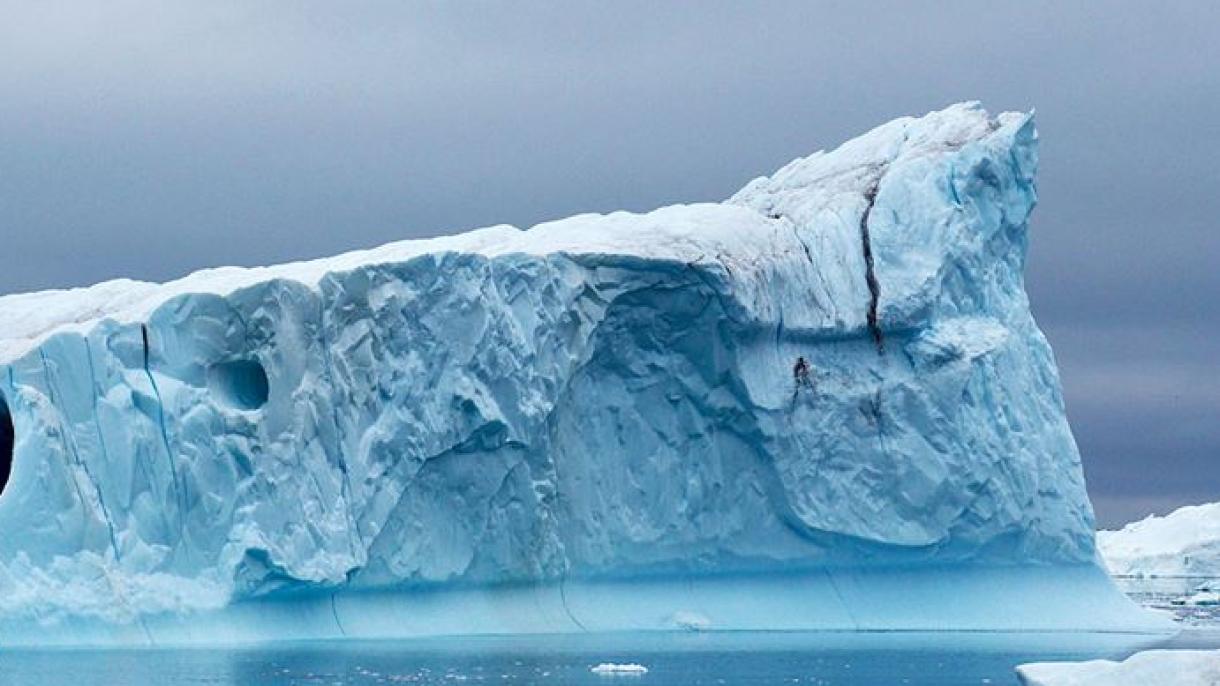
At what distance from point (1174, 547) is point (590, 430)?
83.8ft

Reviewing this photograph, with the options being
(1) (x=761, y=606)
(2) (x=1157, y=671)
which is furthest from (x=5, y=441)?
(2) (x=1157, y=671)

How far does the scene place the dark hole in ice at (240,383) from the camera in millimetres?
23672

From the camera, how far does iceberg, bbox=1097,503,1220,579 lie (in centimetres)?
4759

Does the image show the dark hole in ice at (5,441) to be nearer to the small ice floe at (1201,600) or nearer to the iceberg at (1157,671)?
the iceberg at (1157,671)

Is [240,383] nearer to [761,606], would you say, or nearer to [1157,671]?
[761,606]

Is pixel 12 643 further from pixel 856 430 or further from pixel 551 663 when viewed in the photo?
pixel 856 430

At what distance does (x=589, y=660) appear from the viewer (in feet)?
77.5

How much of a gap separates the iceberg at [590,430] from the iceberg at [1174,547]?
19.8m

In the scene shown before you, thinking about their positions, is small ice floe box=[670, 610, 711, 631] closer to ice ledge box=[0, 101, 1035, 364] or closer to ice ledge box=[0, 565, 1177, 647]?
ice ledge box=[0, 565, 1177, 647]

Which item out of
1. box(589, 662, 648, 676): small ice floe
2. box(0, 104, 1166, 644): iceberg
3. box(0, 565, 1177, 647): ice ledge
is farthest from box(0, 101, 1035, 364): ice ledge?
box(589, 662, 648, 676): small ice floe

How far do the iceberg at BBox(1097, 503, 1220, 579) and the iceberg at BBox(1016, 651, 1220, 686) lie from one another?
3203 centimetres

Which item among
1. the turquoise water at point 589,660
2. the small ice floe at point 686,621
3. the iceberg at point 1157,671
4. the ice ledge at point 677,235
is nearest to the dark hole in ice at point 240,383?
the ice ledge at point 677,235

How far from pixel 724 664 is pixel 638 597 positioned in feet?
12.0

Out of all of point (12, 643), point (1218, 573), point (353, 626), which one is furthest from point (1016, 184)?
point (1218, 573)
